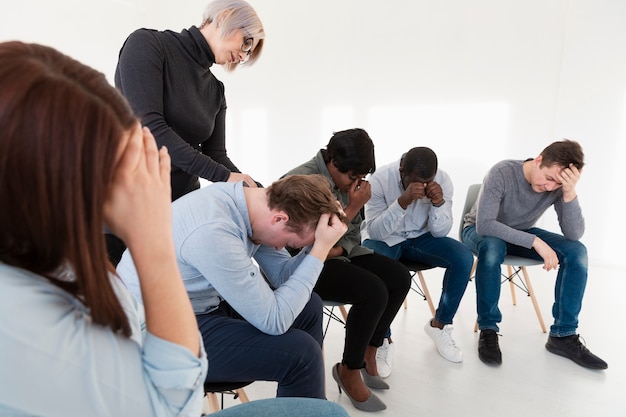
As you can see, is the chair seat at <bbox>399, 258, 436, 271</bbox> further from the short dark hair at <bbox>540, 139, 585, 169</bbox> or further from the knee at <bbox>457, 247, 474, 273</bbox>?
the short dark hair at <bbox>540, 139, 585, 169</bbox>

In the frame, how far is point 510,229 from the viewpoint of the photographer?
223cm

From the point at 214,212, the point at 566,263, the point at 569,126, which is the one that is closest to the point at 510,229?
the point at 566,263

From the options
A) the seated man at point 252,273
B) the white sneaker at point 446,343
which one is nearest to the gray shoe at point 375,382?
the white sneaker at point 446,343

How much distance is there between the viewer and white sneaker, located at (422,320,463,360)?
2100mm

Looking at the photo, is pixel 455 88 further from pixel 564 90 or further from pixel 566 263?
pixel 566 263

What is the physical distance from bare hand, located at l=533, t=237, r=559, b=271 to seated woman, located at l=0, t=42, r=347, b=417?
1.98m

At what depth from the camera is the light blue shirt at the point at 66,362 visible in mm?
433

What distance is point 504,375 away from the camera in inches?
78.7

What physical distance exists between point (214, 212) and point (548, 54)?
135 inches

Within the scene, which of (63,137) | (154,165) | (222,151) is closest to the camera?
(63,137)

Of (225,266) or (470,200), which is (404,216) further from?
(225,266)

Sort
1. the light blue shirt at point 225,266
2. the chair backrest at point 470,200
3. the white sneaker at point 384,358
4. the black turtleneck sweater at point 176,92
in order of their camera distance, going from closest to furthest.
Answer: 1. the light blue shirt at point 225,266
2. the black turtleneck sweater at point 176,92
3. the white sneaker at point 384,358
4. the chair backrest at point 470,200

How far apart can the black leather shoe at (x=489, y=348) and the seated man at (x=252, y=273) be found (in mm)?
1179

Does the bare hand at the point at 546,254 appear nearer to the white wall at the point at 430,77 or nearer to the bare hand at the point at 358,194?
the bare hand at the point at 358,194
